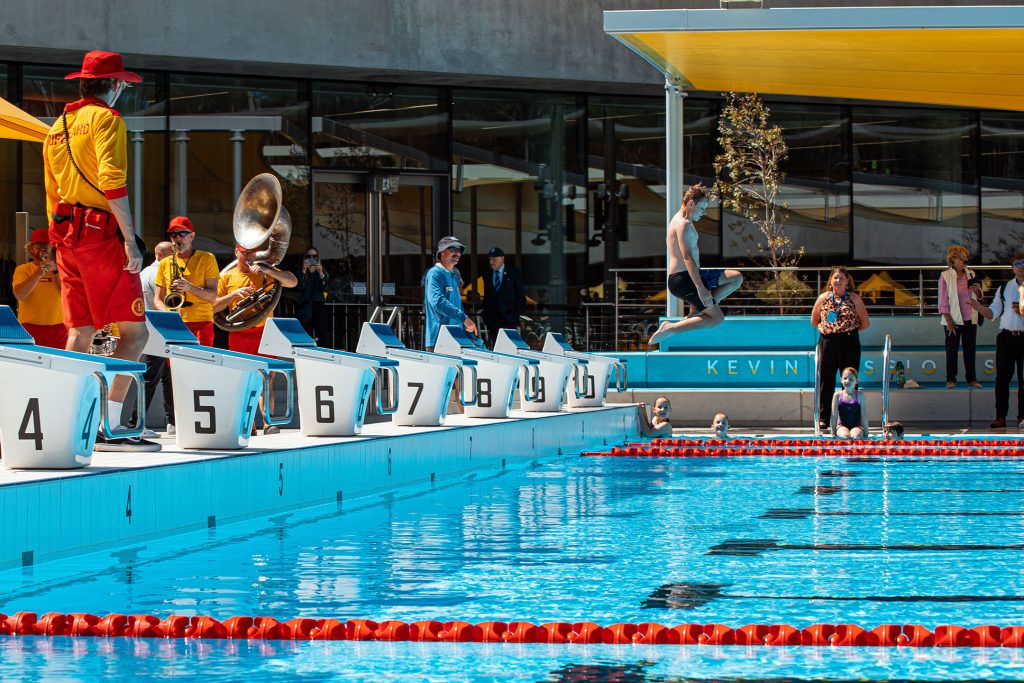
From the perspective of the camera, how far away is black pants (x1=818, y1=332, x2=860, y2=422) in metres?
14.1

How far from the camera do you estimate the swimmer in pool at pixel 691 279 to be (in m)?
12.5

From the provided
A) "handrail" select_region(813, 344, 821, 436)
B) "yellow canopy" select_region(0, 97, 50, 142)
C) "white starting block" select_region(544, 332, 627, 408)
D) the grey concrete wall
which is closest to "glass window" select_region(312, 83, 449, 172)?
the grey concrete wall

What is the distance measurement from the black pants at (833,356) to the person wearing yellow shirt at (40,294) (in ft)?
22.2

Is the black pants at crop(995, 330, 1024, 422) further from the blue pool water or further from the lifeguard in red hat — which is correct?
the lifeguard in red hat

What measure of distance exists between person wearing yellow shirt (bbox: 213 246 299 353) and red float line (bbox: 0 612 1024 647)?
5.80 metres

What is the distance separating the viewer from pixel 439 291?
12.8m

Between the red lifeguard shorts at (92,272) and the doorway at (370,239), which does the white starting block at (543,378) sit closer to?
the red lifeguard shorts at (92,272)

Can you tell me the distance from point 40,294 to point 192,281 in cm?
128

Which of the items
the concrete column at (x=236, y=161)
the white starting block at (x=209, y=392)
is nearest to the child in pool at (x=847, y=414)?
the white starting block at (x=209, y=392)

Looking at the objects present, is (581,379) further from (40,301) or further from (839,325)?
(40,301)

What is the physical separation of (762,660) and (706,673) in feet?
0.78

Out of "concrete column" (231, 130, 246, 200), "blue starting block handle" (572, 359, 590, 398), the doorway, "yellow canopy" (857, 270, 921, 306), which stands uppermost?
"concrete column" (231, 130, 246, 200)

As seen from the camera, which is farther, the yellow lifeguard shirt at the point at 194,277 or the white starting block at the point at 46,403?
the yellow lifeguard shirt at the point at 194,277

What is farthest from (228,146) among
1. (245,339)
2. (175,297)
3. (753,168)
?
(175,297)
